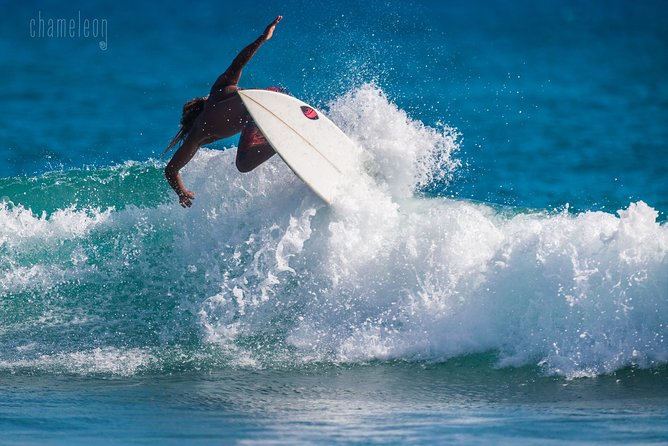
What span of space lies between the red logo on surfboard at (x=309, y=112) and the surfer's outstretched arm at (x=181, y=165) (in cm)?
84

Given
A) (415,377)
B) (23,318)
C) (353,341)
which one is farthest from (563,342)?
(23,318)

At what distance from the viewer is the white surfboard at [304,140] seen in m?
5.76

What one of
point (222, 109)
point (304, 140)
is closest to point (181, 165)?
point (222, 109)

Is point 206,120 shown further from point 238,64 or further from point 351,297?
point 351,297

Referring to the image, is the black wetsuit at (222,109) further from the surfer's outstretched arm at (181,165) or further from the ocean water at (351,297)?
the ocean water at (351,297)

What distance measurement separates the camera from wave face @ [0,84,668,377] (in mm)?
4703

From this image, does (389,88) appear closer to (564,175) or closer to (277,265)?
(564,175)

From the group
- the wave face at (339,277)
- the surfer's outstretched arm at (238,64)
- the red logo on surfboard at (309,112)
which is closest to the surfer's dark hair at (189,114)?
the surfer's outstretched arm at (238,64)

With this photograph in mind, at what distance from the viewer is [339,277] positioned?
562 centimetres

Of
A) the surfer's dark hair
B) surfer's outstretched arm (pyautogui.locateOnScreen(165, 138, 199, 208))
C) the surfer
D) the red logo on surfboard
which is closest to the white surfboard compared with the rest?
the red logo on surfboard

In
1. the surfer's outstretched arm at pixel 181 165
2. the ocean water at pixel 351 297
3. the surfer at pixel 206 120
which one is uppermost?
the surfer at pixel 206 120

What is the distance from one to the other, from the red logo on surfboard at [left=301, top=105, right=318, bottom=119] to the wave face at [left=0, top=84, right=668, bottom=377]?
0.47m

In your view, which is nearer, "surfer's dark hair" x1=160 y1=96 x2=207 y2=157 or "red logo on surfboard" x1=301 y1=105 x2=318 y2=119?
"surfer's dark hair" x1=160 y1=96 x2=207 y2=157

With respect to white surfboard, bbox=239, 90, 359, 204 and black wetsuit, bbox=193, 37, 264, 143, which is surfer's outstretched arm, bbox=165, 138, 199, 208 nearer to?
black wetsuit, bbox=193, 37, 264, 143
